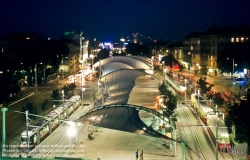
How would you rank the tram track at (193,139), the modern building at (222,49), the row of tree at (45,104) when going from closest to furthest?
1. the tram track at (193,139)
2. the row of tree at (45,104)
3. the modern building at (222,49)

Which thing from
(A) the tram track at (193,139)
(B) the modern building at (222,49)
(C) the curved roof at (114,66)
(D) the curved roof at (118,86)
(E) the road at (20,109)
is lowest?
(A) the tram track at (193,139)

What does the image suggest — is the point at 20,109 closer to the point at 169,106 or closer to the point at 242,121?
the point at 169,106

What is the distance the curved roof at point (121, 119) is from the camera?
15.9 m

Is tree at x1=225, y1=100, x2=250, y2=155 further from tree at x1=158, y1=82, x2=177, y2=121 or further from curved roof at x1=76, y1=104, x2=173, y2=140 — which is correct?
tree at x1=158, y1=82, x2=177, y2=121

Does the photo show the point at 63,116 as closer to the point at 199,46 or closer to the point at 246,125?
the point at 246,125

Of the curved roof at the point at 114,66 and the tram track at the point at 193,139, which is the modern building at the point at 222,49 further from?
the tram track at the point at 193,139

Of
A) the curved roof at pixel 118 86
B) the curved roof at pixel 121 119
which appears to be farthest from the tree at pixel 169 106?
the curved roof at pixel 121 119

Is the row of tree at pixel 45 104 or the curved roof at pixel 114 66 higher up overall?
the curved roof at pixel 114 66

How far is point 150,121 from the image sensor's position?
884 inches

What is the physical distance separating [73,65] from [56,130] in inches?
1977

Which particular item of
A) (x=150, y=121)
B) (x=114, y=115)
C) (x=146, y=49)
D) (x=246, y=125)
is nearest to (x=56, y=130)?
(x=114, y=115)

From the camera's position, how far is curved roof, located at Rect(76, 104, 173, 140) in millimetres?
15906

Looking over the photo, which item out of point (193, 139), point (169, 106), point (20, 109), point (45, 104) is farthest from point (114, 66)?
point (193, 139)

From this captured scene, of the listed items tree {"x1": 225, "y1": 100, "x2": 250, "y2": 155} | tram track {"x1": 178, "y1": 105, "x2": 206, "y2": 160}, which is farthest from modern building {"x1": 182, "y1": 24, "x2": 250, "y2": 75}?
tree {"x1": 225, "y1": 100, "x2": 250, "y2": 155}
